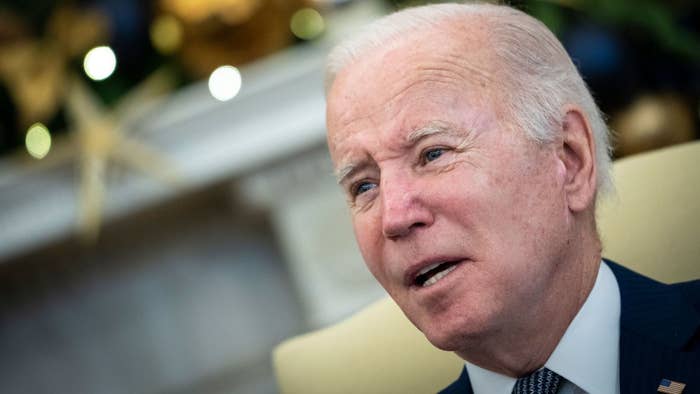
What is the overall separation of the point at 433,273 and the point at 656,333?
0.41ft

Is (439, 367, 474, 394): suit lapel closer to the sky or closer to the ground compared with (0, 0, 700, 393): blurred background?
closer to the ground

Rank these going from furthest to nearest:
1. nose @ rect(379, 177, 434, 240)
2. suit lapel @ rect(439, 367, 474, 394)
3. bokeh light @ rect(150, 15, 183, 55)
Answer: bokeh light @ rect(150, 15, 183, 55), suit lapel @ rect(439, 367, 474, 394), nose @ rect(379, 177, 434, 240)

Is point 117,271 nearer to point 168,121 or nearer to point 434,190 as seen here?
point 168,121

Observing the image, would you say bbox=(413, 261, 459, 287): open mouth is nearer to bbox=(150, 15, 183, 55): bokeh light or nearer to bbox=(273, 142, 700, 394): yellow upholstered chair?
bbox=(273, 142, 700, 394): yellow upholstered chair

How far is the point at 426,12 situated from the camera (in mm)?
611

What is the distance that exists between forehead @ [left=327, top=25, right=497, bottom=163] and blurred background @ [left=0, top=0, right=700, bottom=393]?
34.5 inches

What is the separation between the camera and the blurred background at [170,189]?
5.20 ft

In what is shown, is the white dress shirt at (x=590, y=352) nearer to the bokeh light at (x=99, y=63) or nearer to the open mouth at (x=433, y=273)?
the open mouth at (x=433, y=273)

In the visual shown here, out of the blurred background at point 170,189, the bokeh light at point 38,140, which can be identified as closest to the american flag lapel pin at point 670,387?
the blurred background at point 170,189

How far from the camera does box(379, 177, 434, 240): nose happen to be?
1.79ft

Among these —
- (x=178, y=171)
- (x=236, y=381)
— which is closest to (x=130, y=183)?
(x=178, y=171)

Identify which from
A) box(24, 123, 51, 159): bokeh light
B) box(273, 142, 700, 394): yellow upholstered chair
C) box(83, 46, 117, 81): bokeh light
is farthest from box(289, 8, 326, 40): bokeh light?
box(273, 142, 700, 394): yellow upholstered chair

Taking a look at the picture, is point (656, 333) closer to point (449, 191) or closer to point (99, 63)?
point (449, 191)

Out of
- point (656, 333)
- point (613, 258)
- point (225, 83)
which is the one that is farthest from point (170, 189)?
point (656, 333)
